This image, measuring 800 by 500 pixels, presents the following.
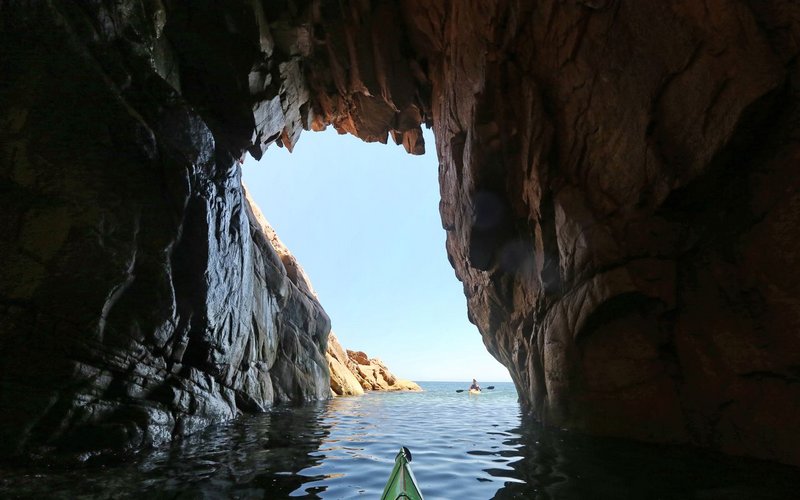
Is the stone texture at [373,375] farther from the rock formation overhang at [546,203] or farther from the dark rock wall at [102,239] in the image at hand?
the rock formation overhang at [546,203]

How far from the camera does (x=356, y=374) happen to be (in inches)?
1703

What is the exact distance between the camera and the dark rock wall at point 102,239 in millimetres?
7219

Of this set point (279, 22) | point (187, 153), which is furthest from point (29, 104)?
point (279, 22)

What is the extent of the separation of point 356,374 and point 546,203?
1439 inches

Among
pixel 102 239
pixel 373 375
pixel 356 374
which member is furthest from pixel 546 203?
pixel 373 375

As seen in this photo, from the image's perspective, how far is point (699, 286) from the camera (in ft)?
24.6

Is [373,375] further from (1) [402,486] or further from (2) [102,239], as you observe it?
(1) [402,486]

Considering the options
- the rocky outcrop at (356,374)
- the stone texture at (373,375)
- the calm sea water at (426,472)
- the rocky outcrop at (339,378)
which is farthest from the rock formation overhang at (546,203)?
the stone texture at (373,375)

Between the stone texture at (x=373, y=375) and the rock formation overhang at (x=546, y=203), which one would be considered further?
the stone texture at (x=373, y=375)

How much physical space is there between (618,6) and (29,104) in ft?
37.6

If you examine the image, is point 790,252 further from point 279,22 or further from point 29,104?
point 279,22

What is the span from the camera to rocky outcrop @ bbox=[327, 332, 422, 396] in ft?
103

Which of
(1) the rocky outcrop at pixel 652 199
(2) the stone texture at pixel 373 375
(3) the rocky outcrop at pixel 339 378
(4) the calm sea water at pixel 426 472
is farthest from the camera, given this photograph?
(2) the stone texture at pixel 373 375

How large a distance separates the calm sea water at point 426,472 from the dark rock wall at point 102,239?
128 centimetres
